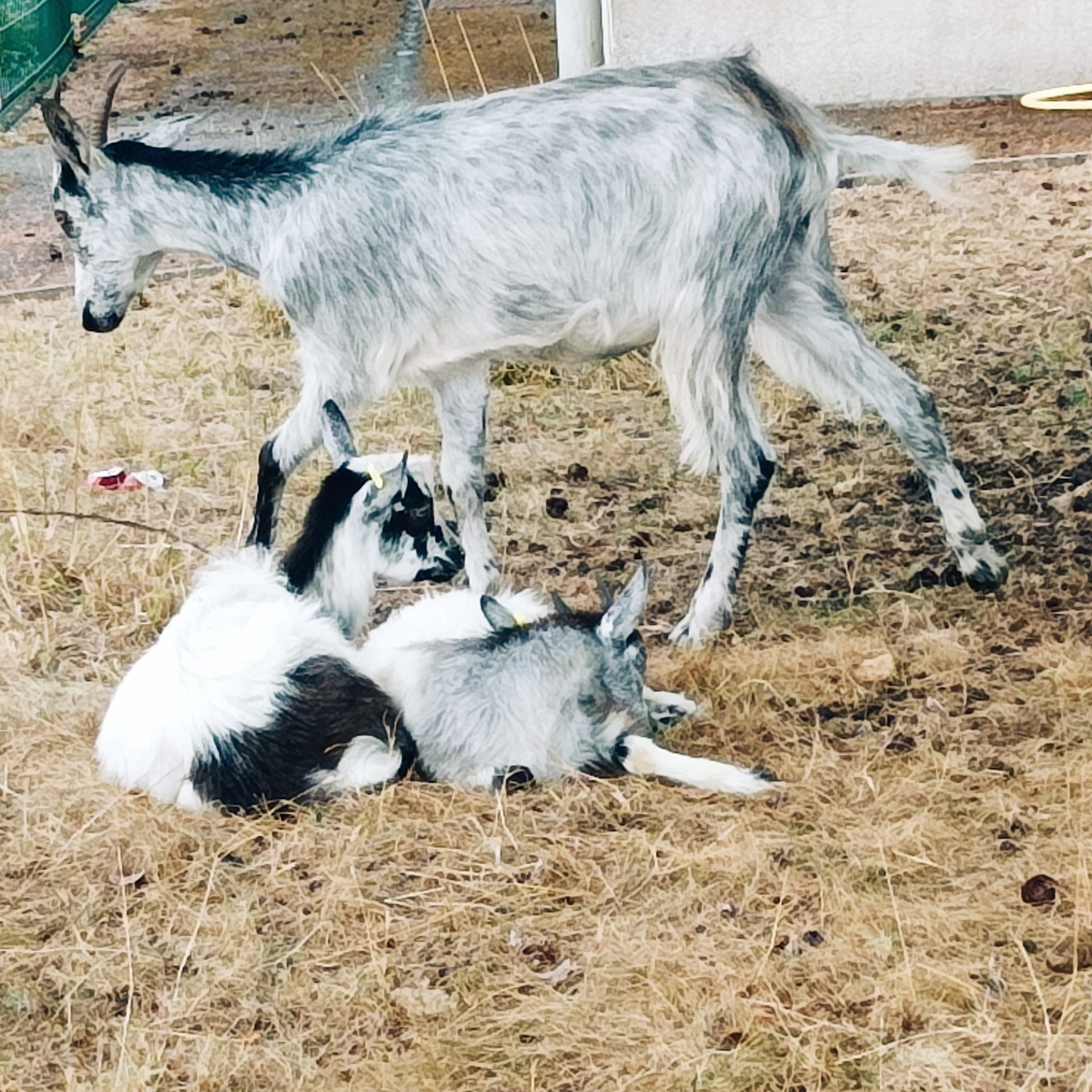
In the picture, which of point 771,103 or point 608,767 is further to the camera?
point 771,103

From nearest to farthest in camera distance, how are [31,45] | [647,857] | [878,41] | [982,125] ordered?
[647,857], [982,125], [878,41], [31,45]

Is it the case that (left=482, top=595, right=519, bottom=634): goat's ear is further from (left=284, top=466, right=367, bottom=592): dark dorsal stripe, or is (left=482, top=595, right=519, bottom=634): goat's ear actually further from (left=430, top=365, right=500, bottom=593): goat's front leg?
(left=430, top=365, right=500, bottom=593): goat's front leg

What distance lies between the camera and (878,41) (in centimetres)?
978

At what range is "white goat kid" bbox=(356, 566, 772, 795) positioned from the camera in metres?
3.99

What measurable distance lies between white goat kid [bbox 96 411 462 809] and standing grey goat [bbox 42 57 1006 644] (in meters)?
0.68

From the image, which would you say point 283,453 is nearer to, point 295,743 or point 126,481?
point 295,743

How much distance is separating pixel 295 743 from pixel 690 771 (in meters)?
0.90

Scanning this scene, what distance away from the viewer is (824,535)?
543 centimetres

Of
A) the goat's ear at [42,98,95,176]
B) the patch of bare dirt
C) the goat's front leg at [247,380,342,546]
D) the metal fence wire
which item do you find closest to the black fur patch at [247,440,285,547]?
the goat's front leg at [247,380,342,546]

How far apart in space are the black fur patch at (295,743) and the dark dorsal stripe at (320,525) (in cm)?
40

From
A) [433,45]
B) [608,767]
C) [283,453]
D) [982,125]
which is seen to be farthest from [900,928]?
[433,45]

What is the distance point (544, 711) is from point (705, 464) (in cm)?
106

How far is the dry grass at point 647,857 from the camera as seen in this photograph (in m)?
3.21

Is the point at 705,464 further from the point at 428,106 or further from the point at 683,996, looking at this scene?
the point at 683,996
